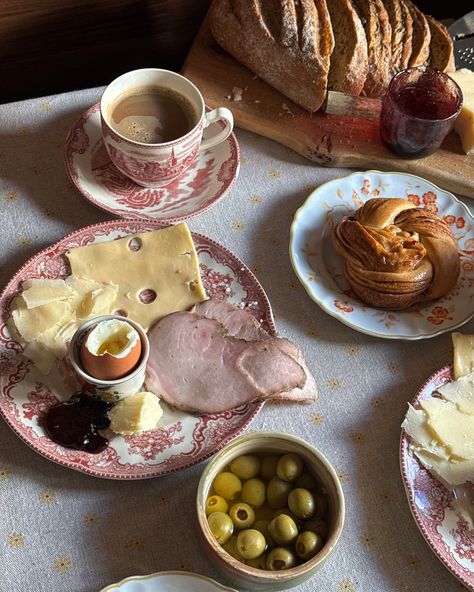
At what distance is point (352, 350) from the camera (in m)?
1.23

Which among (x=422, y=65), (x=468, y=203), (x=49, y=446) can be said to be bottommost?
(x=49, y=446)

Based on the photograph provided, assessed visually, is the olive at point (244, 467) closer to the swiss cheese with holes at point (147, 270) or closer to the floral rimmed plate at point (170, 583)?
the floral rimmed plate at point (170, 583)

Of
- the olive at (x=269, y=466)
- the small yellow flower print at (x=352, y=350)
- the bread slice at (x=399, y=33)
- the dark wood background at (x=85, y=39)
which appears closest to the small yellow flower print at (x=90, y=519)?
the olive at (x=269, y=466)

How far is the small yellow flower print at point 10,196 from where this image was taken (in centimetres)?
134

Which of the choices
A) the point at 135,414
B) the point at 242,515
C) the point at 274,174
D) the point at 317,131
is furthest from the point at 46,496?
the point at 317,131

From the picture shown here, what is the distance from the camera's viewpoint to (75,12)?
1787 mm

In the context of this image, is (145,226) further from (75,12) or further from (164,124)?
(75,12)

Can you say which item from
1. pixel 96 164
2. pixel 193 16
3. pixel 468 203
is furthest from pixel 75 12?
pixel 468 203

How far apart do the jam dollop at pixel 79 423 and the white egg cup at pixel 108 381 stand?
2cm

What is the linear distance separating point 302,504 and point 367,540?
16 centimetres

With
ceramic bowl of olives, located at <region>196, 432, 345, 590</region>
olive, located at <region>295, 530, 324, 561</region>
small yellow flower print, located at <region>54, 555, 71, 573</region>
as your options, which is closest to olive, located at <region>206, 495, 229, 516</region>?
ceramic bowl of olives, located at <region>196, 432, 345, 590</region>

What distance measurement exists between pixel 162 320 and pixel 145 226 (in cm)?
20

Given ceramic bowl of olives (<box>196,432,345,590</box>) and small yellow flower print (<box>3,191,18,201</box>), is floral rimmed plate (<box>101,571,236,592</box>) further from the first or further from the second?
small yellow flower print (<box>3,191,18,201</box>)

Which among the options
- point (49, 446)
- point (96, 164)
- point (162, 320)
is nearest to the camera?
point (49, 446)
